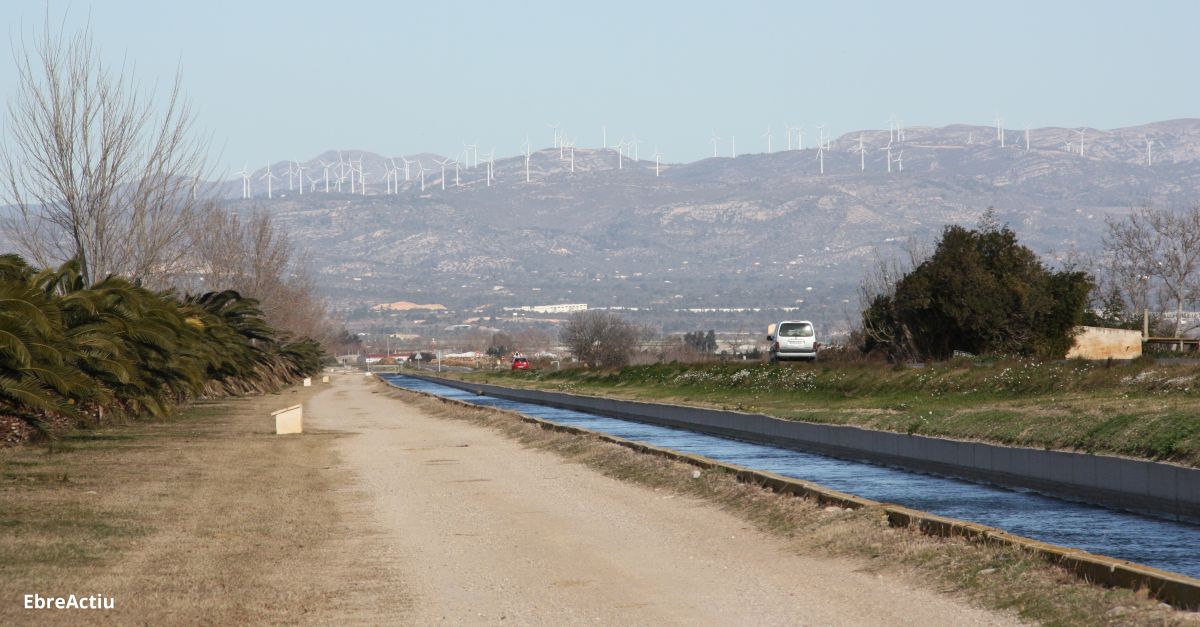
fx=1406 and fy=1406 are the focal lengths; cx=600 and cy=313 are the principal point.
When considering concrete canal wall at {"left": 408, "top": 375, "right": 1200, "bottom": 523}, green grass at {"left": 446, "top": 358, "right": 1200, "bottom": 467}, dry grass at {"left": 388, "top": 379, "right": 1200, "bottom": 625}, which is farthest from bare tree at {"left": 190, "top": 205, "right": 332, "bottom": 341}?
dry grass at {"left": 388, "top": 379, "right": 1200, "bottom": 625}

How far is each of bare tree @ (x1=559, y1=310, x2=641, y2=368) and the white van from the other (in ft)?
169

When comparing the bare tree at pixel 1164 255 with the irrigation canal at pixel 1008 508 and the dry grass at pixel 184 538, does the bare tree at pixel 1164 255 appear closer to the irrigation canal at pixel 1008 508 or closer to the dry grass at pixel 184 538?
the irrigation canal at pixel 1008 508

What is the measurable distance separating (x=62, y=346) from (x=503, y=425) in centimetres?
1455

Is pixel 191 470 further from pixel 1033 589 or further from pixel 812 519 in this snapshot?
pixel 1033 589

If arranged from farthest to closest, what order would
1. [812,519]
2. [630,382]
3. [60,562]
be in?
[630,382] < [812,519] < [60,562]

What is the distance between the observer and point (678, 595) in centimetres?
1070

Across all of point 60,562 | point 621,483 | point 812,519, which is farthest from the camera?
point 621,483

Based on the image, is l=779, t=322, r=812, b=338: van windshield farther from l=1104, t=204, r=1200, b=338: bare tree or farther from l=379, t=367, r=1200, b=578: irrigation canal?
l=379, t=367, r=1200, b=578: irrigation canal

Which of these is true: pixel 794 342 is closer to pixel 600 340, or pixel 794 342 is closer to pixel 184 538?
pixel 184 538

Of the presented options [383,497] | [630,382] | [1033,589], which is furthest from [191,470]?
[630,382]

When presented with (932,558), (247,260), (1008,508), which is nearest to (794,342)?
(247,260)

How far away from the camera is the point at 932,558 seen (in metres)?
11.4

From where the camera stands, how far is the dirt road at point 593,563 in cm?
995

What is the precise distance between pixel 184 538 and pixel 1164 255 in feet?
243
